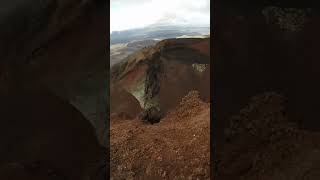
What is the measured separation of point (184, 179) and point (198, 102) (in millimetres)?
1418

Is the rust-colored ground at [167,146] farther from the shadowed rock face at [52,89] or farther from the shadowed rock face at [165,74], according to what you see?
the shadowed rock face at [52,89]

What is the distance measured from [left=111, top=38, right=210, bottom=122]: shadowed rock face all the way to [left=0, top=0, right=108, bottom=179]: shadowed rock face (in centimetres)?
161

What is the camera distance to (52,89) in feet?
12.7

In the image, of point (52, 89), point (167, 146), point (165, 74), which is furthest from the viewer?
point (165, 74)

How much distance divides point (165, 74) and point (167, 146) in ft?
4.81

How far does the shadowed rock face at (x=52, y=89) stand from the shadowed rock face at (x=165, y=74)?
1.61 m

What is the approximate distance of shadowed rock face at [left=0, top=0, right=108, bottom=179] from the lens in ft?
11.7
